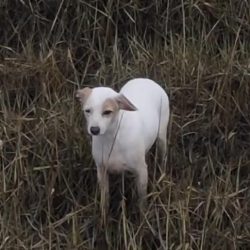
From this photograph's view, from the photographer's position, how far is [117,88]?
4738mm

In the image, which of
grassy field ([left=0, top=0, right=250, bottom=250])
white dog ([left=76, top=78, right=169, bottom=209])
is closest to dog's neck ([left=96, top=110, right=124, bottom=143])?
white dog ([left=76, top=78, right=169, bottom=209])

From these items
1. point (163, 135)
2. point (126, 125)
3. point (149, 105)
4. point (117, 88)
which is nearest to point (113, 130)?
point (126, 125)

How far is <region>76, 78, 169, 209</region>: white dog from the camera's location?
3.85 metres

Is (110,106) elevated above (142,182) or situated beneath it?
elevated above

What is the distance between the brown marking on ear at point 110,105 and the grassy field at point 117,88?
1.50ft

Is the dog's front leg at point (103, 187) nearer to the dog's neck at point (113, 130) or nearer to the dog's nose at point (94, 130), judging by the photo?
the dog's neck at point (113, 130)

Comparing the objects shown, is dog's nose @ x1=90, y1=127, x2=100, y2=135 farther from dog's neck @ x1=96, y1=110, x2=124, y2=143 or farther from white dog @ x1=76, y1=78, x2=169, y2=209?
dog's neck @ x1=96, y1=110, x2=124, y2=143

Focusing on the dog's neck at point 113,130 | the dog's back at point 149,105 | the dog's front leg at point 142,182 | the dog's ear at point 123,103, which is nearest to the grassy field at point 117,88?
the dog's front leg at point 142,182

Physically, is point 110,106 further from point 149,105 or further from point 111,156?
point 149,105

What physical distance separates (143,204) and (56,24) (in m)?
1.44

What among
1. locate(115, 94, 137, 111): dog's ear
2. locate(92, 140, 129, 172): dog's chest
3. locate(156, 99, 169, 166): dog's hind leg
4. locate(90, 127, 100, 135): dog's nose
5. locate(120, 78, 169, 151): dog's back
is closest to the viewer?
locate(90, 127, 100, 135): dog's nose

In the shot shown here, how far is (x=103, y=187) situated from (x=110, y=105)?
0.44 m

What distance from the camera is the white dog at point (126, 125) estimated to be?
3854 millimetres

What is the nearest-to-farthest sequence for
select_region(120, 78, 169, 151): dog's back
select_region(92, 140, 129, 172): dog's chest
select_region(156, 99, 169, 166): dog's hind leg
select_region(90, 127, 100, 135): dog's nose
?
select_region(90, 127, 100, 135): dog's nose, select_region(92, 140, 129, 172): dog's chest, select_region(120, 78, 169, 151): dog's back, select_region(156, 99, 169, 166): dog's hind leg
